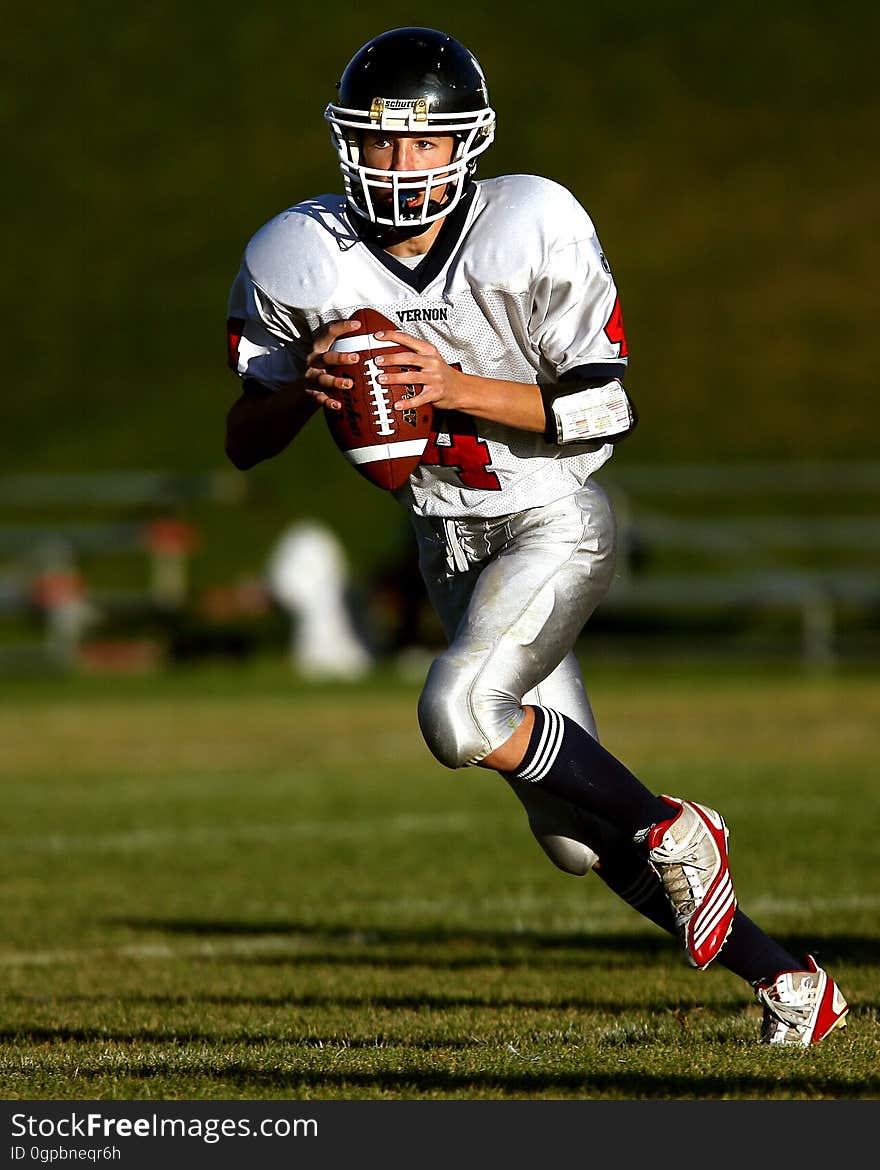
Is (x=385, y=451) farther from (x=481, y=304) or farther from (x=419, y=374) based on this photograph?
(x=481, y=304)

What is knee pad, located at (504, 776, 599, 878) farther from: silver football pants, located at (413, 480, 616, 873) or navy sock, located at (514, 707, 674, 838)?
navy sock, located at (514, 707, 674, 838)

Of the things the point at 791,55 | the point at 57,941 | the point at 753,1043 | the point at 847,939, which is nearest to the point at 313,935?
the point at 57,941

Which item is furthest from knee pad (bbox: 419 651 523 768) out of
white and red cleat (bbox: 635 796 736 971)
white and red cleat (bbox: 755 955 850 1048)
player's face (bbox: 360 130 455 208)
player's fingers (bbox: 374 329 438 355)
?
player's face (bbox: 360 130 455 208)

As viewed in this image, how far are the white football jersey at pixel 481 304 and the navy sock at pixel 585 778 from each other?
21.3 inches

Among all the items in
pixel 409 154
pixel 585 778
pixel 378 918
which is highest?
pixel 409 154

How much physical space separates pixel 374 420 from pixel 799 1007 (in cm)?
146

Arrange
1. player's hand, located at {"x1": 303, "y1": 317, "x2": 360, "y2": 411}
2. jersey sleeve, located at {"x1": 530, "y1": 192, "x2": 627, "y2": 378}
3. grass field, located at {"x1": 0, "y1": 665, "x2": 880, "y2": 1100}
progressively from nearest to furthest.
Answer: grass field, located at {"x1": 0, "y1": 665, "x2": 880, "y2": 1100}
player's hand, located at {"x1": 303, "y1": 317, "x2": 360, "y2": 411}
jersey sleeve, located at {"x1": 530, "y1": 192, "x2": 627, "y2": 378}

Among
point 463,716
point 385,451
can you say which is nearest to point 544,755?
point 463,716

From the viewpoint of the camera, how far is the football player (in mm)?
4129

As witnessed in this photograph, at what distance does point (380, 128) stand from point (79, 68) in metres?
36.1

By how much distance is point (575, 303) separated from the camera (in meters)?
4.29

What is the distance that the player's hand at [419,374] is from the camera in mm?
4117

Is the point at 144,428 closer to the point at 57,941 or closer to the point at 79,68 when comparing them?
the point at 79,68

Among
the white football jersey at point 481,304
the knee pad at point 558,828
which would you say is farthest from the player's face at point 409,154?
the knee pad at point 558,828
